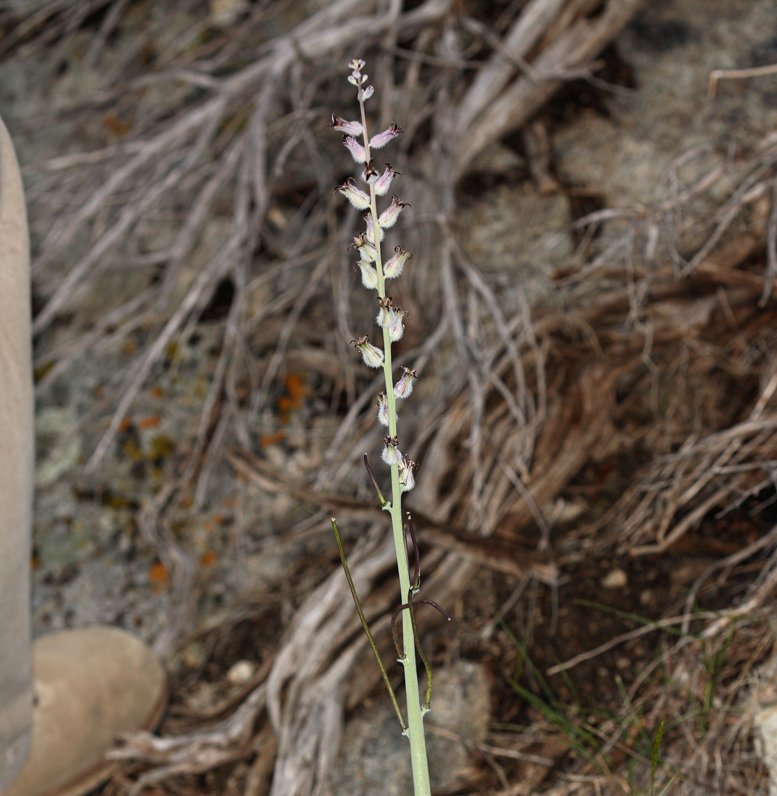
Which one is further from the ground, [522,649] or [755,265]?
[755,265]

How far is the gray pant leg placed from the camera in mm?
878

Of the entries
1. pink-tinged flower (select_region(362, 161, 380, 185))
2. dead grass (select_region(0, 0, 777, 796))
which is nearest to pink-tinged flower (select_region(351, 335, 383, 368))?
pink-tinged flower (select_region(362, 161, 380, 185))

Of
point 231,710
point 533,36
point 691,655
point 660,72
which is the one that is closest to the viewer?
point 691,655

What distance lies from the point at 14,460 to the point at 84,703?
69cm

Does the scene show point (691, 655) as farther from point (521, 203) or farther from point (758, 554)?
point (521, 203)

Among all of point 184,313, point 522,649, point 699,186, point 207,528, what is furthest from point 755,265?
point 207,528

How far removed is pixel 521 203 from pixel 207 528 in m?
0.98

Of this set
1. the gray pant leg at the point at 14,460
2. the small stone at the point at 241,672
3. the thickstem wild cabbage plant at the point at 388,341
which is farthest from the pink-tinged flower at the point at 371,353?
the small stone at the point at 241,672

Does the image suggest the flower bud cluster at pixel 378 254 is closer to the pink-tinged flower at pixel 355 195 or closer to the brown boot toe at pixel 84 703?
the pink-tinged flower at pixel 355 195

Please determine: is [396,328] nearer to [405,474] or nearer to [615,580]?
[405,474]

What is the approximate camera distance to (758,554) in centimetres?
124

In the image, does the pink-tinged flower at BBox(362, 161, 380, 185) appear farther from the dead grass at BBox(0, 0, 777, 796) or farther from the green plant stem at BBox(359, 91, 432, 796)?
the dead grass at BBox(0, 0, 777, 796)

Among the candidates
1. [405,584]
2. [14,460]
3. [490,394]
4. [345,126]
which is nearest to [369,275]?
[345,126]

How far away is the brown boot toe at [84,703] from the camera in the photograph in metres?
1.34
